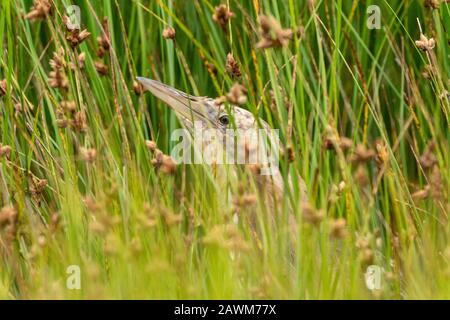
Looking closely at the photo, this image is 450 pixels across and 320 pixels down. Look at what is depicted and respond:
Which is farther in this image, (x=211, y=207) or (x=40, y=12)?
(x=211, y=207)

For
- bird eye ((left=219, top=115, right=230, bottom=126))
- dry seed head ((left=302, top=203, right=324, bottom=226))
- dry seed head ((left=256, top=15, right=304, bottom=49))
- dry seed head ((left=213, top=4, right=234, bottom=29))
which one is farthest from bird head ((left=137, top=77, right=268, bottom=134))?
dry seed head ((left=302, top=203, right=324, bottom=226))

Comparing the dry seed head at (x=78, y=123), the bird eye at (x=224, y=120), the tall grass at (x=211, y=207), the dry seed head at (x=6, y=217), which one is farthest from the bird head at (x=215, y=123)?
the dry seed head at (x=6, y=217)

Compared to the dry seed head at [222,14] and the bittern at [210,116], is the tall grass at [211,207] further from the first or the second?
the dry seed head at [222,14]

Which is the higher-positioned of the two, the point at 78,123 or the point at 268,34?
the point at 268,34

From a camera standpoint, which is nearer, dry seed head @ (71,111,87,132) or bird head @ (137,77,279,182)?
dry seed head @ (71,111,87,132)

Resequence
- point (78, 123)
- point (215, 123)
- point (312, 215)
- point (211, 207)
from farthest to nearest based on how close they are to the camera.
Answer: point (215, 123) → point (211, 207) → point (78, 123) → point (312, 215)

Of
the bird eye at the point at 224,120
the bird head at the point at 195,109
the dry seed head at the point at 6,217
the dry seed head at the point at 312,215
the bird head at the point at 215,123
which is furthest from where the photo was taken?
the bird eye at the point at 224,120

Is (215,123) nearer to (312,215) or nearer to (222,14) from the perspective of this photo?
(222,14)

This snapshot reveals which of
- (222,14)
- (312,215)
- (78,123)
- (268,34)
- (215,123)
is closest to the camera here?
(312,215)

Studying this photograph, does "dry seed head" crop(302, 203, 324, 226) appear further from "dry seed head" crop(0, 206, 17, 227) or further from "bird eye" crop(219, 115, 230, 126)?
"bird eye" crop(219, 115, 230, 126)

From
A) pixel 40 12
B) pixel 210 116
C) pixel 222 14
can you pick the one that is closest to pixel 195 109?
pixel 210 116

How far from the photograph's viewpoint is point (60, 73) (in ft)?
11.1
